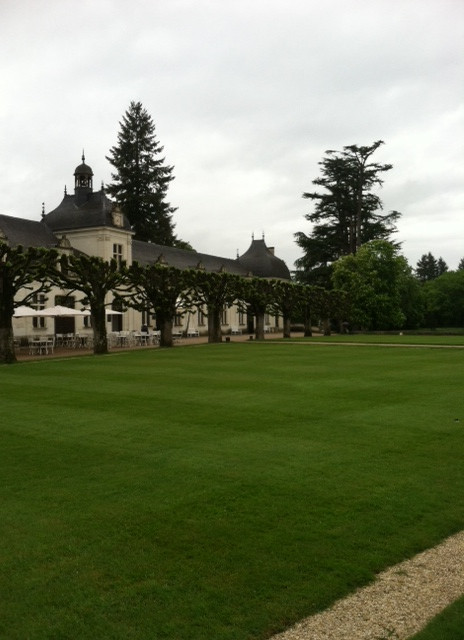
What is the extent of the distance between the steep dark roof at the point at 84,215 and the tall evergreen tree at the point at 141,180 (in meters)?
17.1

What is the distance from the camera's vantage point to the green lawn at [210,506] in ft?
15.2

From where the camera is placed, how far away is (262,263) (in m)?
80.6

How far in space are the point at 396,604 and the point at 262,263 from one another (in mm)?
76513

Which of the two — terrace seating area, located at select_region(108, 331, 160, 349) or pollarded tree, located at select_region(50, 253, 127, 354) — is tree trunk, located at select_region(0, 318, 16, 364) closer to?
pollarded tree, located at select_region(50, 253, 127, 354)

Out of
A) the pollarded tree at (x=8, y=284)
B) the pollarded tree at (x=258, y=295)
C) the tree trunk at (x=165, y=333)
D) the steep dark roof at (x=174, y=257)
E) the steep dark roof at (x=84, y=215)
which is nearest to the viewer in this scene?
the pollarded tree at (x=8, y=284)

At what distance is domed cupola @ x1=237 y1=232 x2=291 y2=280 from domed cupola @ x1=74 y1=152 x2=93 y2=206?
2797 centimetres

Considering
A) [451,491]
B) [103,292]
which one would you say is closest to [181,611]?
[451,491]

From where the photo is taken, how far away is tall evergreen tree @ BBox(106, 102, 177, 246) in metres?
72.2

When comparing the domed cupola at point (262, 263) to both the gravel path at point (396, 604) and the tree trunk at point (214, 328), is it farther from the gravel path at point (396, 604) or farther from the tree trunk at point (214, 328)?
the gravel path at point (396, 604)

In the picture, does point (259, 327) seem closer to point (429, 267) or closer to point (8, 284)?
point (8, 284)

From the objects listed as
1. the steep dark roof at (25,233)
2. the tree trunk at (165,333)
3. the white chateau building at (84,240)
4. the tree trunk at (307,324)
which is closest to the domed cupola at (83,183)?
the white chateau building at (84,240)

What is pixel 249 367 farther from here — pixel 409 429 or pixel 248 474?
pixel 248 474

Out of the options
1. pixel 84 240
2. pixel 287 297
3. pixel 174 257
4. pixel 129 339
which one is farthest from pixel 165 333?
pixel 174 257

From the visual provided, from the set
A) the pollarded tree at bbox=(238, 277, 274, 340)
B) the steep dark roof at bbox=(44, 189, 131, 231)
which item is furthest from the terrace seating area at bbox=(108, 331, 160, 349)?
the steep dark roof at bbox=(44, 189, 131, 231)
